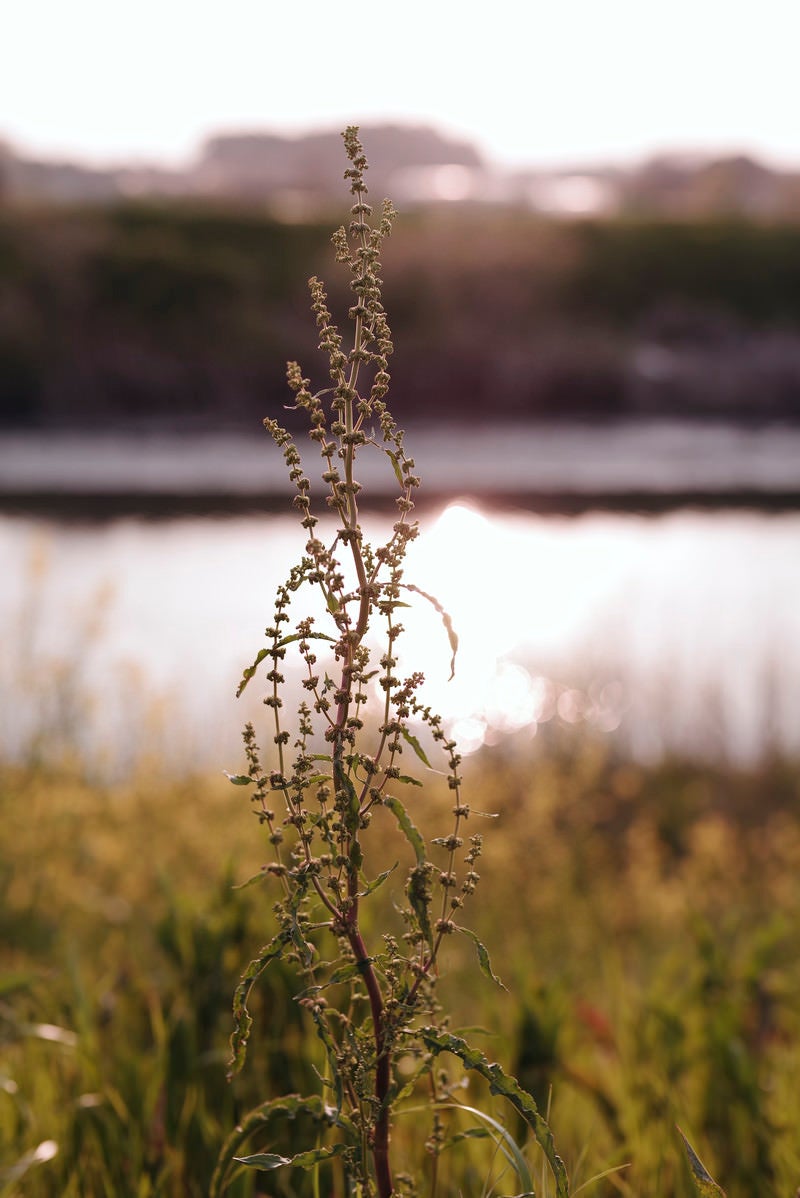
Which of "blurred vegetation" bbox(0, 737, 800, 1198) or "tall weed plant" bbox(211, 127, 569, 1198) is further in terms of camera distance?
"blurred vegetation" bbox(0, 737, 800, 1198)

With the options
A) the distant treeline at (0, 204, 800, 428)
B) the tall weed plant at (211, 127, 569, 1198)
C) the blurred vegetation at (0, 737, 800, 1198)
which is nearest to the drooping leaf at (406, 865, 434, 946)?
the tall weed plant at (211, 127, 569, 1198)

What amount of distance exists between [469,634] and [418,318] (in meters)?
31.4

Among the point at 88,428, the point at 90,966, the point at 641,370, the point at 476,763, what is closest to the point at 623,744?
the point at 476,763

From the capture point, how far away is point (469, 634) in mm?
11258

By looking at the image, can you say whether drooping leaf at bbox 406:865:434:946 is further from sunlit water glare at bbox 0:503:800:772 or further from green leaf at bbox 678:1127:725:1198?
sunlit water glare at bbox 0:503:800:772

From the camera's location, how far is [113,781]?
271 inches

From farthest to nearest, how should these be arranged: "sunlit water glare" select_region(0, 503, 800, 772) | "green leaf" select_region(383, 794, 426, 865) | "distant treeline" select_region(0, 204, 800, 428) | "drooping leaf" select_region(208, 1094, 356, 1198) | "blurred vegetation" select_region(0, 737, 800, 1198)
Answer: "distant treeline" select_region(0, 204, 800, 428) < "sunlit water glare" select_region(0, 503, 800, 772) < "blurred vegetation" select_region(0, 737, 800, 1198) < "drooping leaf" select_region(208, 1094, 356, 1198) < "green leaf" select_region(383, 794, 426, 865)

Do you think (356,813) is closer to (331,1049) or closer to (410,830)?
(410,830)

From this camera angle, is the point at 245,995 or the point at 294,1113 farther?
the point at 294,1113

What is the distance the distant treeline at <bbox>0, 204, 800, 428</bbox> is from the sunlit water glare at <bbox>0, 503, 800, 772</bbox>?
57.8 ft

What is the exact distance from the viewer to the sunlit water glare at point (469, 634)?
6.77 m

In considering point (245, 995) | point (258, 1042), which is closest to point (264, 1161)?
point (245, 995)

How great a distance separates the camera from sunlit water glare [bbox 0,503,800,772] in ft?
22.2

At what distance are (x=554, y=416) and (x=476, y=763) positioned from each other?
3181cm
